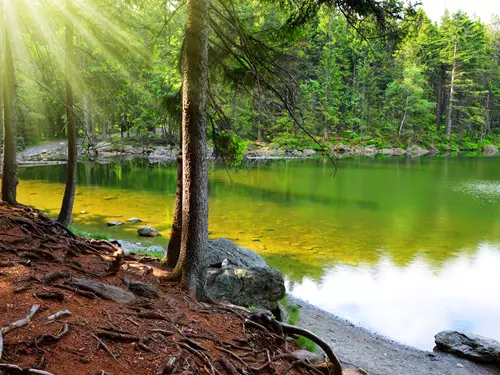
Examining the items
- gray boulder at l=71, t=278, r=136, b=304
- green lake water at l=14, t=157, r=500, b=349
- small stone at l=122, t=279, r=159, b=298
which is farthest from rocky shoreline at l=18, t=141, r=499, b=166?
gray boulder at l=71, t=278, r=136, b=304

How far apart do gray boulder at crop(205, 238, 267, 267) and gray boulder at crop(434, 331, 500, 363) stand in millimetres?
4171

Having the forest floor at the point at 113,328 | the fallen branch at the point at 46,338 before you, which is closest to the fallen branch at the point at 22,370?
the forest floor at the point at 113,328

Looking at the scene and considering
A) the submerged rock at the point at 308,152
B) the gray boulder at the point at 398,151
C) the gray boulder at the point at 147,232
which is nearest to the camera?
the gray boulder at the point at 147,232

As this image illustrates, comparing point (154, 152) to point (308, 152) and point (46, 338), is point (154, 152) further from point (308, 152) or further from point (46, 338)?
point (46, 338)

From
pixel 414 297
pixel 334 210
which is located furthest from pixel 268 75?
pixel 334 210

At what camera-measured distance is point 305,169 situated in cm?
3916

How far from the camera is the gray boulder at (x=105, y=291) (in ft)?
17.5

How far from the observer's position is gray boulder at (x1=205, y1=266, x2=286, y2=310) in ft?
24.2

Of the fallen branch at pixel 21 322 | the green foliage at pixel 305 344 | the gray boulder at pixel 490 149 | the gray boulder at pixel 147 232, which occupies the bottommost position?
the gray boulder at pixel 147 232

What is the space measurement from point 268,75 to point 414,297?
25.1ft

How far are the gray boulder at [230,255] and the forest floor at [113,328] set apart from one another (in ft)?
6.40

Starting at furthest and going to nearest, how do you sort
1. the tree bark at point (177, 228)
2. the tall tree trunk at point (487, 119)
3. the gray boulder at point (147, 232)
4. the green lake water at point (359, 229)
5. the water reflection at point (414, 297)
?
1. the tall tree trunk at point (487, 119)
2. the gray boulder at point (147, 232)
3. the green lake water at point (359, 229)
4. the water reflection at point (414, 297)
5. the tree bark at point (177, 228)

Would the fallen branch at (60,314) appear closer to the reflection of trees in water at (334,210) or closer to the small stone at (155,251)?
the small stone at (155,251)

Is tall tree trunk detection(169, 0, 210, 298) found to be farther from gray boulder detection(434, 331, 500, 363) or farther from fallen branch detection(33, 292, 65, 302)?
gray boulder detection(434, 331, 500, 363)
